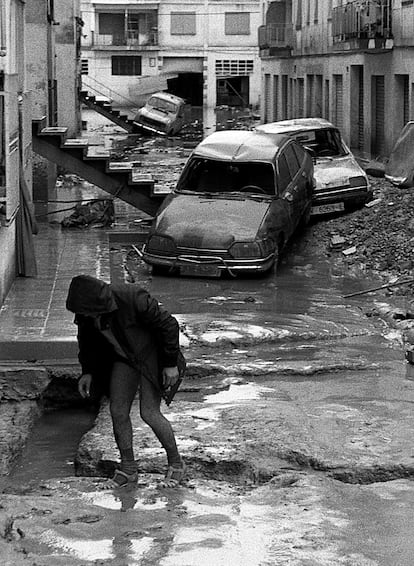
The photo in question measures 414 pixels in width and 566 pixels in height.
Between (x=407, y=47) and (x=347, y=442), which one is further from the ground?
(x=407, y=47)

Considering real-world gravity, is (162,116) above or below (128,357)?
above

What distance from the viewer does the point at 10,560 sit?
645 centimetres

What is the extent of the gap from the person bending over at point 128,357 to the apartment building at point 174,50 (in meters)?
62.9

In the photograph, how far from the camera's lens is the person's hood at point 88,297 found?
735cm

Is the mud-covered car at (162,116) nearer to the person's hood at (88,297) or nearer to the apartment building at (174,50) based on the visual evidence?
the apartment building at (174,50)

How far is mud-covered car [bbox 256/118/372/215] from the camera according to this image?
20.3 metres

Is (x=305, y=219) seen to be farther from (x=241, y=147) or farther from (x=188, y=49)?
(x=188, y=49)

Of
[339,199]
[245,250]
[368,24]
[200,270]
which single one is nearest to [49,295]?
[200,270]

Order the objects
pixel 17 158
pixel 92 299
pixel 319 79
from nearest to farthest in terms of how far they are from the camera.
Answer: pixel 92 299 < pixel 17 158 < pixel 319 79

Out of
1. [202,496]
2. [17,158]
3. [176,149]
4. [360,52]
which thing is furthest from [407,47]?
[202,496]

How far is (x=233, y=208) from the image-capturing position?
17.0 m

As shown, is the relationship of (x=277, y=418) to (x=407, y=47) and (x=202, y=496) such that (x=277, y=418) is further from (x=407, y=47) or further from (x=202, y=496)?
(x=407, y=47)

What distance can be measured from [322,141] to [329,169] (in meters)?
1.07

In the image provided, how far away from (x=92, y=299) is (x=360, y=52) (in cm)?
3103
